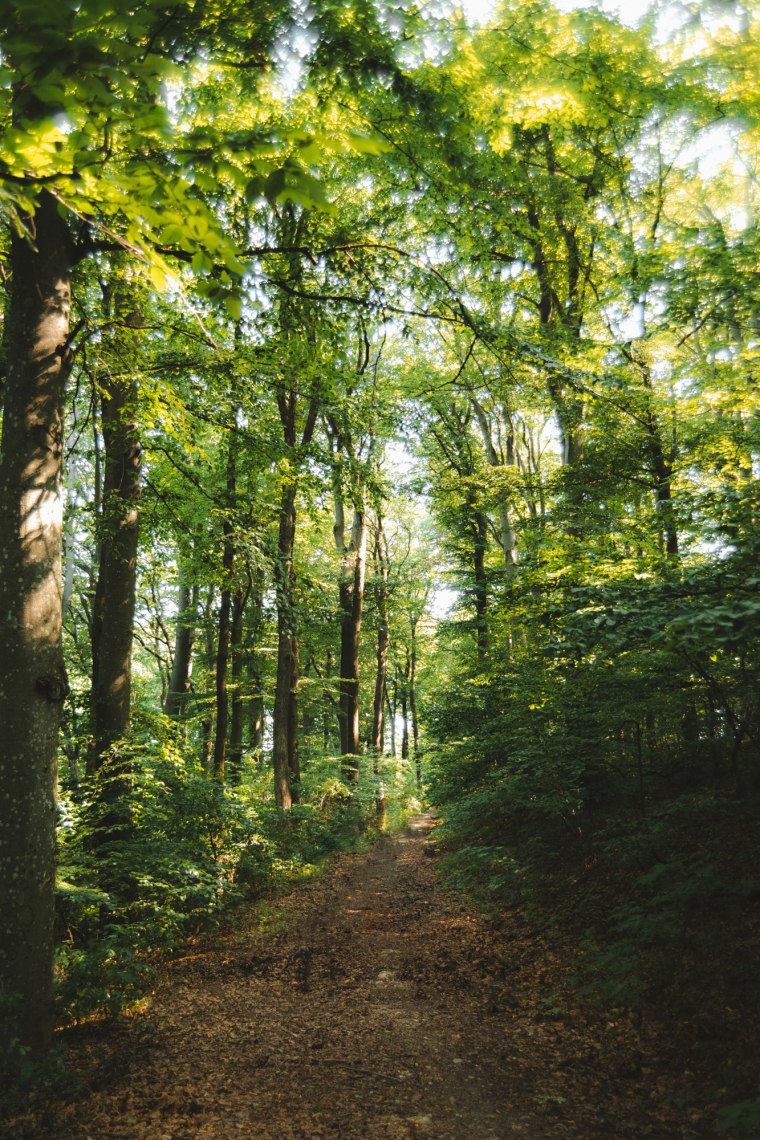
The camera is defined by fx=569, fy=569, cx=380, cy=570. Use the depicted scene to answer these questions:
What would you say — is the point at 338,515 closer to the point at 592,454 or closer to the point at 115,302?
the point at 592,454

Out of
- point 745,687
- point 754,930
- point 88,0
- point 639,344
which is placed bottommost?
point 754,930

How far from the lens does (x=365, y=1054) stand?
4281 mm

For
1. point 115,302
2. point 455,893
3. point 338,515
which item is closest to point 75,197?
point 115,302

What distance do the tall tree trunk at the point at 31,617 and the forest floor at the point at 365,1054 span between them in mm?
762

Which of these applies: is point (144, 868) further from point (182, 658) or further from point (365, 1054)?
point (182, 658)

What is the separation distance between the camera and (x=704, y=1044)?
3768mm

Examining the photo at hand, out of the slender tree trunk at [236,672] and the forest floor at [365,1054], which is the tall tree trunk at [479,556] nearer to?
the slender tree trunk at [236,672]

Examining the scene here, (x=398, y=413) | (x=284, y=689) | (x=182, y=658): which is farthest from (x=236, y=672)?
(x=398, y=413)

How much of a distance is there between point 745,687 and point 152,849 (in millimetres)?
6834

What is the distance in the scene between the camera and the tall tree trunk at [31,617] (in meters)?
3.61

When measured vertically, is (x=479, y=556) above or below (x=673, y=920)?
above

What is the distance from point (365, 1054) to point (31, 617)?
4024 mm

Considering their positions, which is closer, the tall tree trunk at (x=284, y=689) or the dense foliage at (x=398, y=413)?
the dense foliage at (x=398, y=413)

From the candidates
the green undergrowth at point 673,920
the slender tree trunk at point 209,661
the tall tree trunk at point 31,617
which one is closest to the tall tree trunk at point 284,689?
the slender tree trunk at point 209,661
